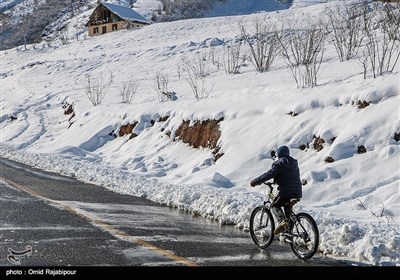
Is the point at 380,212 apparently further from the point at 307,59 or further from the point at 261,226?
the point at 307,59

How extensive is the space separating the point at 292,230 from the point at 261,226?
27.4 inches

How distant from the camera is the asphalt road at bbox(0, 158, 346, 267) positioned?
6.61 meters

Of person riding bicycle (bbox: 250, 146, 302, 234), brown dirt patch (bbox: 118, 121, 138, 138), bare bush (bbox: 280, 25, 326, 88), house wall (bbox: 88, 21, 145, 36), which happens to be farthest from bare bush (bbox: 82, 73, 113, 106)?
house wall (bbox: 88, 21, 145, 36)

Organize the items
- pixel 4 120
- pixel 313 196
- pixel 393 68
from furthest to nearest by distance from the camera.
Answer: pixel 4 120 < pixel 393 68 < pixel 313 196

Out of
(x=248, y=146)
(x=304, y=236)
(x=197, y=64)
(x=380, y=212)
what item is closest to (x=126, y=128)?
(x=248, y=146)

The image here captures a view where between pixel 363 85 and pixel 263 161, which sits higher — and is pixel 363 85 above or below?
above

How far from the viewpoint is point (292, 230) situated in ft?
24.2

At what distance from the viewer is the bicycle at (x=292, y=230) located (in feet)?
23.1

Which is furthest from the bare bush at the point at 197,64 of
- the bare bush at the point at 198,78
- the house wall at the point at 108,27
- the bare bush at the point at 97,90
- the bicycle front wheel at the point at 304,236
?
the house wall at the point at 108,27

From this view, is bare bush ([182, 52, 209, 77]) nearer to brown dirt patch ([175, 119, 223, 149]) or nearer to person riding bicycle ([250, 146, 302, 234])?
brown dirt patch ([175, 119, 223, 149])

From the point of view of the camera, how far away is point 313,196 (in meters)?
11.4
